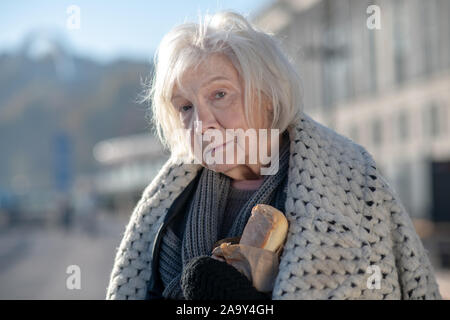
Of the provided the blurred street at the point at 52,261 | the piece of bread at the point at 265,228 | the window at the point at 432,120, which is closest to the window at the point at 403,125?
the window at the point at 432,120

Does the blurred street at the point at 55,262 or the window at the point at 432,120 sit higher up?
the window at the point at 432,120

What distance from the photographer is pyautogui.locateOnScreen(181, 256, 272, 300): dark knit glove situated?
1.46 m

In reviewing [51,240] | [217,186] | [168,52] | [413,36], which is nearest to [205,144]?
[217,186]

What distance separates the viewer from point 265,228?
1.57 meters

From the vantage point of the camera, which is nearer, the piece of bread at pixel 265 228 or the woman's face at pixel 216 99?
the piece of bread at pixel 265 228

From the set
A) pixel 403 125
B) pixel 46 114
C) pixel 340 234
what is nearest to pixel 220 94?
pixel 340 234

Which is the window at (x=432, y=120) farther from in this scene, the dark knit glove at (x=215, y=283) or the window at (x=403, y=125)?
the dark knit glove at (x=215, y=283)

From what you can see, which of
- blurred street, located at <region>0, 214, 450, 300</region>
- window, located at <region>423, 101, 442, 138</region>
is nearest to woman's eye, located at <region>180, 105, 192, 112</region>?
blurred street, located at <region>0, 214, 450, 300</region>

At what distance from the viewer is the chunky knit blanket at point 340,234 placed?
155 centimetres

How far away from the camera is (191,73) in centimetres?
171

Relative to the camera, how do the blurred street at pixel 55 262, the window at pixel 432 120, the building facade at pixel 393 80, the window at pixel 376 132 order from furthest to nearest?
the window at pixel 376 132
the window at pixel 432 120
the building facade at pixel 393 80
the blurred street at pixel 55 262

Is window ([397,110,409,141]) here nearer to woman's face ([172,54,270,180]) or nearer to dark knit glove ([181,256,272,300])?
woman's face ([172,54,270,180])

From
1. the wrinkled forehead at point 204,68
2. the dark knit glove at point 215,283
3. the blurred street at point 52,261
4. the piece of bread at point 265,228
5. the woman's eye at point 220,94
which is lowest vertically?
the blurred street at point 52,261

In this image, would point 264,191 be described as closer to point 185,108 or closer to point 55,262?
point 185,108
